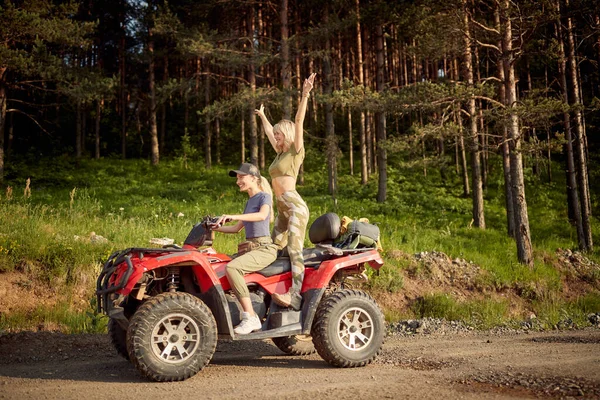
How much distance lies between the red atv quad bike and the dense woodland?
9.11m

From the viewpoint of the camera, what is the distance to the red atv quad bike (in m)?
5.92

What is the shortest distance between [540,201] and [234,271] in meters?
26.8

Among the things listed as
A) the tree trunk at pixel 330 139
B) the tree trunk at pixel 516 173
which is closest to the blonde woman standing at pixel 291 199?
the tree trunk at pixel 516 173

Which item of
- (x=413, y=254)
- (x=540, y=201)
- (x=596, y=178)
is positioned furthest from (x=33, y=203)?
(x=596, y=178)

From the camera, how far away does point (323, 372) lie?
6.43 m

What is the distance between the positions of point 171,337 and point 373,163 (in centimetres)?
3253

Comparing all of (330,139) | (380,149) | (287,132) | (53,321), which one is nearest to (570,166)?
(380,149)

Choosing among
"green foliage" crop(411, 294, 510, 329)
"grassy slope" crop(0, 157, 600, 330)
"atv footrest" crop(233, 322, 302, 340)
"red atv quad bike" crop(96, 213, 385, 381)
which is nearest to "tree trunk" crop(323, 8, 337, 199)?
"grassy slope" crop(0, 157, 600, 330)

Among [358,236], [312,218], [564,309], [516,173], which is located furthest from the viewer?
[312,218]

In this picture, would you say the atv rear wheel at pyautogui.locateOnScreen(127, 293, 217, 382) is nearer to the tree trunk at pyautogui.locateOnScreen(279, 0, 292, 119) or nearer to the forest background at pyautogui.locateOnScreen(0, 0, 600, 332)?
the forest background at pyautogui.locateOnScreen(0, 0, 600, 332)

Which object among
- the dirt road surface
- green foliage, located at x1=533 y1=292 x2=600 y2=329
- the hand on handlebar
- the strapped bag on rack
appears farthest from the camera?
green foliage, located at x1=533 y1=292 x2=600 y2=329

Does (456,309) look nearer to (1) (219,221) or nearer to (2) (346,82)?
(1) (219,221)

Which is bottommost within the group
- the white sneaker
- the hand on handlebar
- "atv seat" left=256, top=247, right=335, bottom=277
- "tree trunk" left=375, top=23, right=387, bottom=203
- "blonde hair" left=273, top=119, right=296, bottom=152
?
the white sneaker

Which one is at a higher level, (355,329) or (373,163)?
(373,163)
